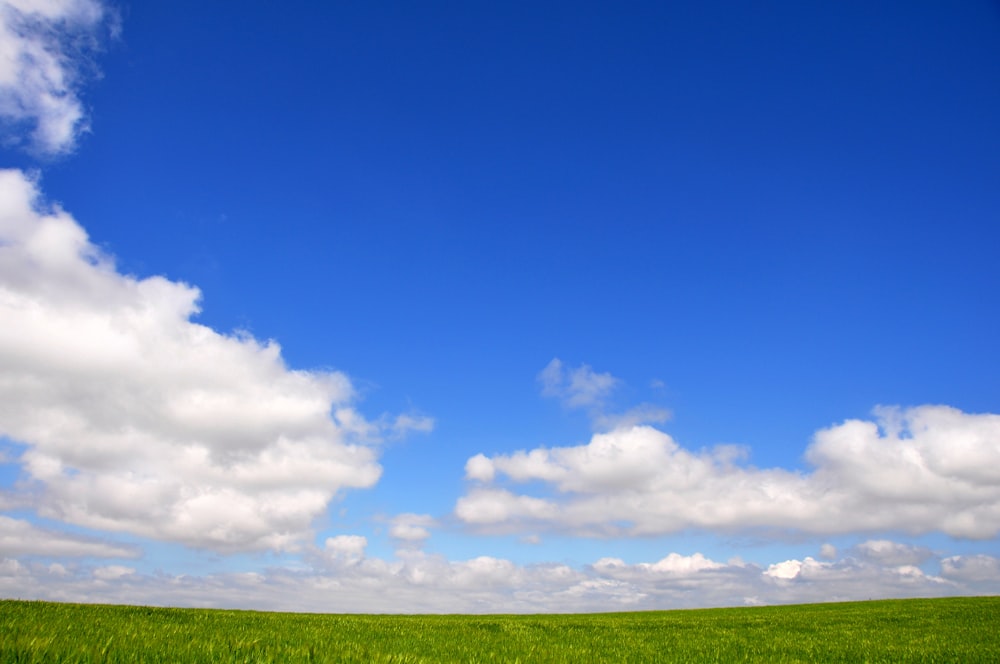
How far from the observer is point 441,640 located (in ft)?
58.7

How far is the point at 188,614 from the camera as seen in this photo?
20547 mm

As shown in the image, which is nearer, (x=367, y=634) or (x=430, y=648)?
(x=430, y=648)

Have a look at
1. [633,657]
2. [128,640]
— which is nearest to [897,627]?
[633,657]

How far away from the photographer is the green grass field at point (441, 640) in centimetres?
812

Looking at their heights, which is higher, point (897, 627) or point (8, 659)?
point (8, 659)

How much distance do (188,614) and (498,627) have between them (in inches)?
464

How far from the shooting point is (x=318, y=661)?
25.5 feet

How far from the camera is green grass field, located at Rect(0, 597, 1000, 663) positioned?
26.7ft

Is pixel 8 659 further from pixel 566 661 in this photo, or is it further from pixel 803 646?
pixel 803 646

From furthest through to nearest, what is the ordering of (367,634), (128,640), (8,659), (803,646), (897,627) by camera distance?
(897,627) → (803,646) → (367,634) → (128,640) → (8,659)

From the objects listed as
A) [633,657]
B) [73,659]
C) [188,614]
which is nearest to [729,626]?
[633,657]

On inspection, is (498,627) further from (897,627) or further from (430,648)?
(897,627)

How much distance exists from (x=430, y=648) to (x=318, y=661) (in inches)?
331

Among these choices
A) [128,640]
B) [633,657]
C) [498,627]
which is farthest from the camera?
[498,627]
